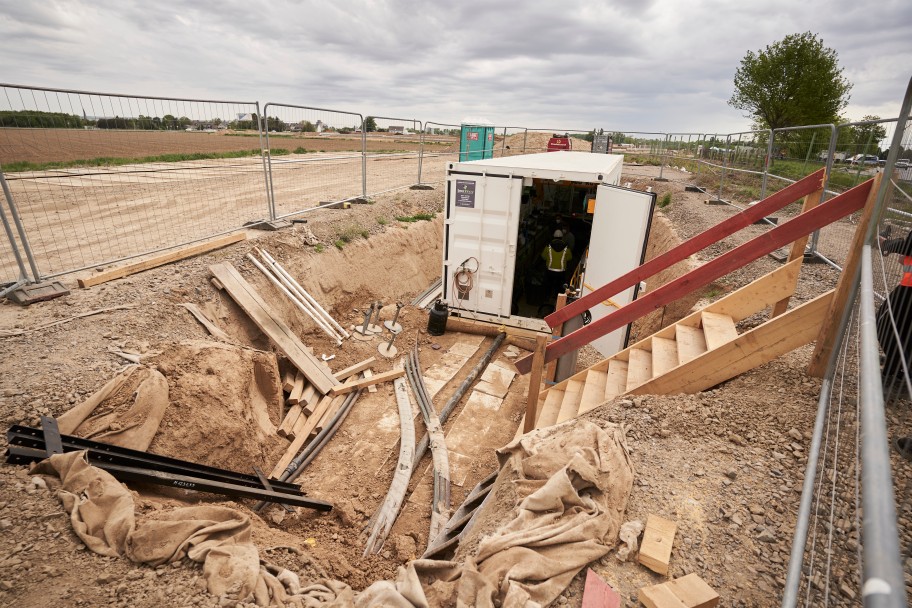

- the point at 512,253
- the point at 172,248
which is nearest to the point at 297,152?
the point at 172,248

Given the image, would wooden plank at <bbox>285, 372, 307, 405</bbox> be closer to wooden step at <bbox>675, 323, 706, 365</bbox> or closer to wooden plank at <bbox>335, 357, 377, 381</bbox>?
wooden plank at <bbox>335, 357, 377, 381</bbox>

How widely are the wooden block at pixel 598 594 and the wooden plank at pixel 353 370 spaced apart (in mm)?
5106

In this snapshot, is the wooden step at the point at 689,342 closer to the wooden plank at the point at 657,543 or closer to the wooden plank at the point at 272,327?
the wooden plank at the point at 657,543

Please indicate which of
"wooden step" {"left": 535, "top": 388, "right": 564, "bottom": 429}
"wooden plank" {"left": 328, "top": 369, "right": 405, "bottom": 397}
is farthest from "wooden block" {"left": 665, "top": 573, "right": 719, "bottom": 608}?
"wooden plank" {"left": 328, "top": 369, "right": 405, "bottom": 397}

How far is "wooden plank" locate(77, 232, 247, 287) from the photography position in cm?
634

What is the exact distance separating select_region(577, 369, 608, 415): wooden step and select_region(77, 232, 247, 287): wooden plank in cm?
667

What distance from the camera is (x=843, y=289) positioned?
352 cm

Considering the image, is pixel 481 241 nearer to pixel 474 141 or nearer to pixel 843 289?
pixel 843 289

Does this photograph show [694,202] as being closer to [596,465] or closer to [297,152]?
[596,465]

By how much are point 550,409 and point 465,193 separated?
4149mm

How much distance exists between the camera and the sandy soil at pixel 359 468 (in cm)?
259

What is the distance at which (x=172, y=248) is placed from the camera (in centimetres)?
771

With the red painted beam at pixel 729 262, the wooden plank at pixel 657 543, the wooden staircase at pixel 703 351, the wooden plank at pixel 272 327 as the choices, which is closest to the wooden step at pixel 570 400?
the wooden staircase at pixel 703 351

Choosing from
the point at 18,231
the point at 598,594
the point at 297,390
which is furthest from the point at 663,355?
the point at 18,231
